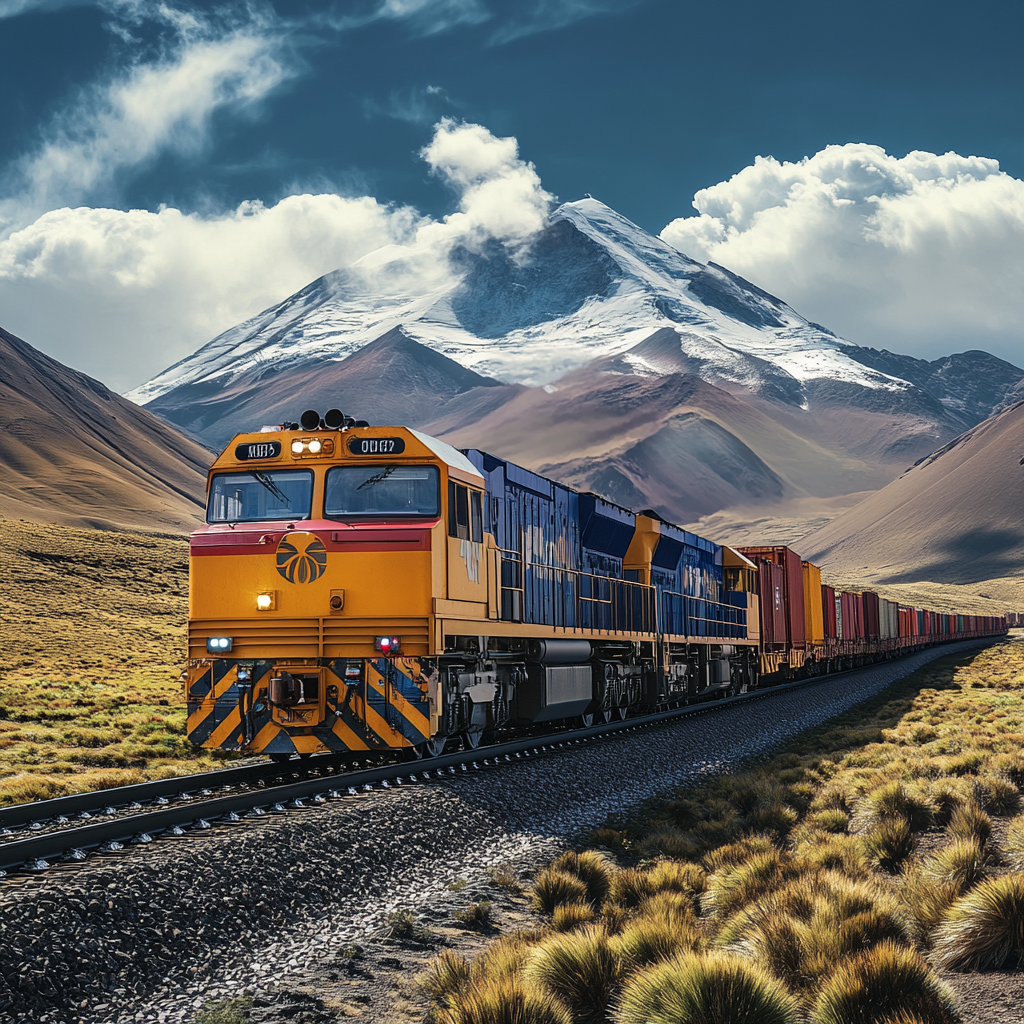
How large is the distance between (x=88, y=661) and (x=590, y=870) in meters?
33.5

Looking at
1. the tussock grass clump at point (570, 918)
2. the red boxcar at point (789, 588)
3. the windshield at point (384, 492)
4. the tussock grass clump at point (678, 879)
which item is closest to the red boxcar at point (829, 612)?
the red boxcar at point (789, 588)

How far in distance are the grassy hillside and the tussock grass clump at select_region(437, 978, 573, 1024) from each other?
1 cm

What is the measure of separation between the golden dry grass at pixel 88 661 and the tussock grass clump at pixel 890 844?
919 cm

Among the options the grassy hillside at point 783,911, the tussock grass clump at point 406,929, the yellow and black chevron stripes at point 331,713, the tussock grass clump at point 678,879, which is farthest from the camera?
the yellow and black chevron stripes at point 331,713

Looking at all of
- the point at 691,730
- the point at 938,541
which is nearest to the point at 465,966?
the point at 691,730

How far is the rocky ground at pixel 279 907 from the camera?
5703 mm

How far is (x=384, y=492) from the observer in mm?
12570

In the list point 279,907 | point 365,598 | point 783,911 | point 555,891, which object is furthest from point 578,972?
point 365,598

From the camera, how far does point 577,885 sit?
824 cm

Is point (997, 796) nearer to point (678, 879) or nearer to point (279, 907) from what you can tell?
point (678, 879)

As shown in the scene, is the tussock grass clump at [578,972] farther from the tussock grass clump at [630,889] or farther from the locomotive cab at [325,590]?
the locomotive cab at [325,590]

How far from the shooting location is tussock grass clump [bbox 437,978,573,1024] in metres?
5.18

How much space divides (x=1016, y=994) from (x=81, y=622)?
50339 millimetres

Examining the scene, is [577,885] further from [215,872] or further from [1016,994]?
[1016,994]
